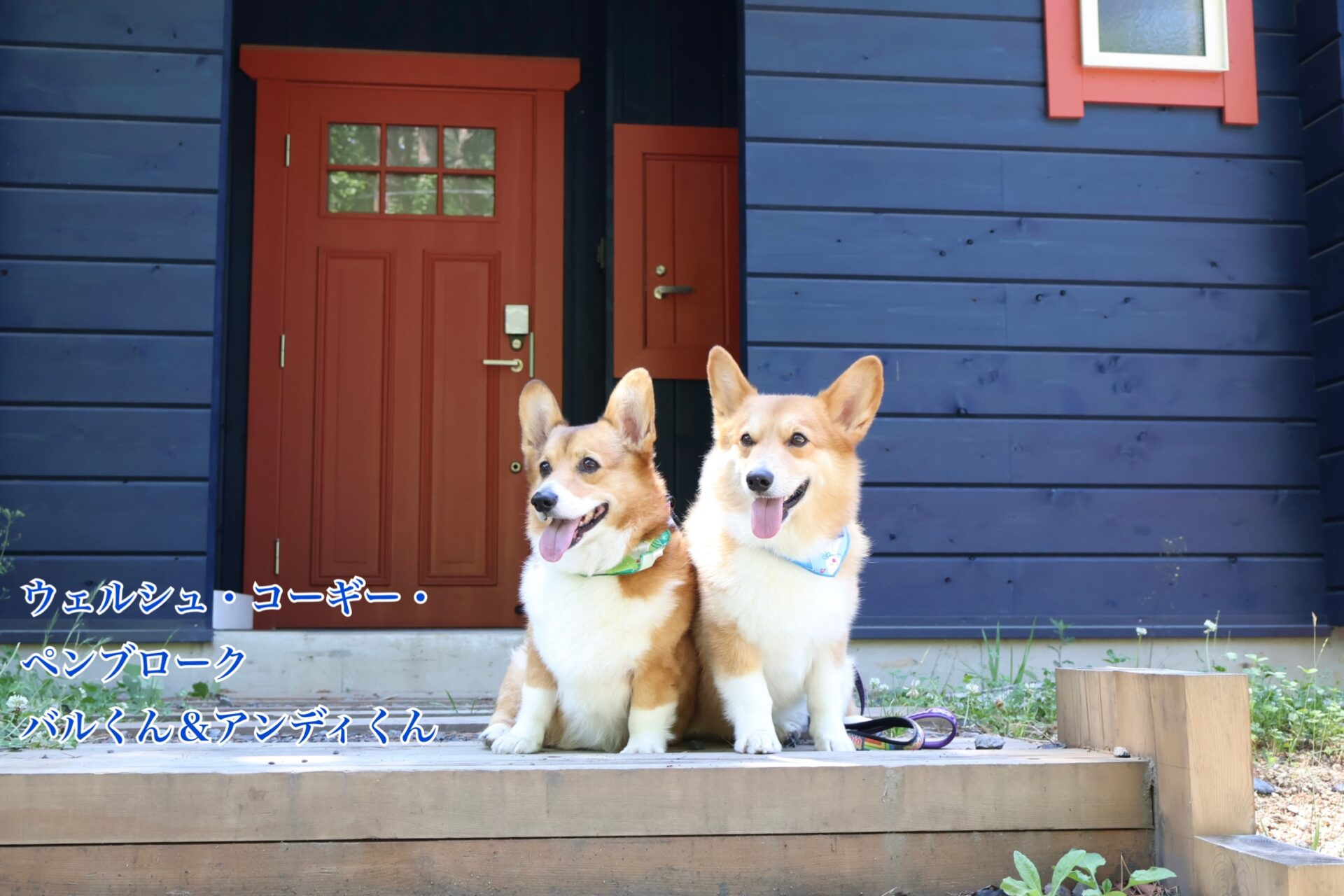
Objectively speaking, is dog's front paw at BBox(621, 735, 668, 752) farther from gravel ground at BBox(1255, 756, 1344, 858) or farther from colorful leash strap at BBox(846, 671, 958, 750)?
gravel ground at BBox(1255, 756, 1344, 858)

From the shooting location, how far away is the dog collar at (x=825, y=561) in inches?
80.4

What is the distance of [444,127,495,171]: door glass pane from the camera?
517 centimetres

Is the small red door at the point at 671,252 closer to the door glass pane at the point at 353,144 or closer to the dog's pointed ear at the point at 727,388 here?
the door glass pane at the point at 353,144

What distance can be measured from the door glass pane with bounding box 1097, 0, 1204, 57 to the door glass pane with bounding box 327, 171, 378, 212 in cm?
308

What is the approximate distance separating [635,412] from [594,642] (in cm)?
44

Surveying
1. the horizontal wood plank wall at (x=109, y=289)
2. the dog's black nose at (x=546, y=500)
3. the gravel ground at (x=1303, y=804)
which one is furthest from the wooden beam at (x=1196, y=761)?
the horizontal wood plank wall at (x=109, y=289)

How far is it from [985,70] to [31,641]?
378 cm

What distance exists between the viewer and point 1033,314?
4.11 metres

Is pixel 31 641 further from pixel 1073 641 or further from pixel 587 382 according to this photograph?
pixel 1073 641

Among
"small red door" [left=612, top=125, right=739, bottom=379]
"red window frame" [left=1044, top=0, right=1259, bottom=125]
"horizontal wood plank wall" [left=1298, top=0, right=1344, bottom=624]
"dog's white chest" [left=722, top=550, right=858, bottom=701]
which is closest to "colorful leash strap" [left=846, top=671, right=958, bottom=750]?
"dog's white chest" [left=722, top=550, right=858, bottom=701]

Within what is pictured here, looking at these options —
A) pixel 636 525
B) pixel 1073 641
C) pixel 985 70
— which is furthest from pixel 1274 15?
pixel 636 525

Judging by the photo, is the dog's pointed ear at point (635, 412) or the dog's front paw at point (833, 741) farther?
the dog's pointed ear at point (635, 412)

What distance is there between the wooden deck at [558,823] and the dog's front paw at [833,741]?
27 cm

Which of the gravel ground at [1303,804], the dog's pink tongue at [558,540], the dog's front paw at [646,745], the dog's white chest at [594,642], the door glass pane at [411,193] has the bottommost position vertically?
the gravel ground at [1303,804]
